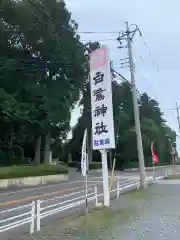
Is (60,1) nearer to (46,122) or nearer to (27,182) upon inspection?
(46,122)

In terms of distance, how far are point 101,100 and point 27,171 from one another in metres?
14.9

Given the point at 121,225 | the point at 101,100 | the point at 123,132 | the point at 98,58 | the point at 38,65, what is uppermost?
the point at 38,65

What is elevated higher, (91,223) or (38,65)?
(38,65)

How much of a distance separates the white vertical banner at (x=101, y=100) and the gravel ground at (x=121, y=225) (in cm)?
248

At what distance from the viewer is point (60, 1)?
37219 mm

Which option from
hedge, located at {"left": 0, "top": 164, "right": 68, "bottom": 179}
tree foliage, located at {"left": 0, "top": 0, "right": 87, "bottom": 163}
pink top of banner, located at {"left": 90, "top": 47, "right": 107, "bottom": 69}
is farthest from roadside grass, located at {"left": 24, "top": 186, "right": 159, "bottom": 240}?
tree foliage, located at {"left": 0, "top": 0, "right": 87, "bottom": 163}

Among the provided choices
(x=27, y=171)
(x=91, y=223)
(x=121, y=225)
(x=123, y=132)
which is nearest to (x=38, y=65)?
(x=27, y=171)

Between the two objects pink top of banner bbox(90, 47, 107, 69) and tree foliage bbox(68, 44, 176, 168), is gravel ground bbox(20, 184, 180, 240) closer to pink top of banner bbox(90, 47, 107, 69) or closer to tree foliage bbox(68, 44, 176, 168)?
pink top of banner bbox(90, 47, 107, 69)

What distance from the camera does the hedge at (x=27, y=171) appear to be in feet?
76.2

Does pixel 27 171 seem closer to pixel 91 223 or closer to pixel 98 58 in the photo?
pixel 98 58

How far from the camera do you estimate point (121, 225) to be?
815 cm

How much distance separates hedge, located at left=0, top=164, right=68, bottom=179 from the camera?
2322 cm

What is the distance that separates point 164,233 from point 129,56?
637 inches

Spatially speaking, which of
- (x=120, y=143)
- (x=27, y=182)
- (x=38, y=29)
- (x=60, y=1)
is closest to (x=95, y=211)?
(x=27, y=182)
